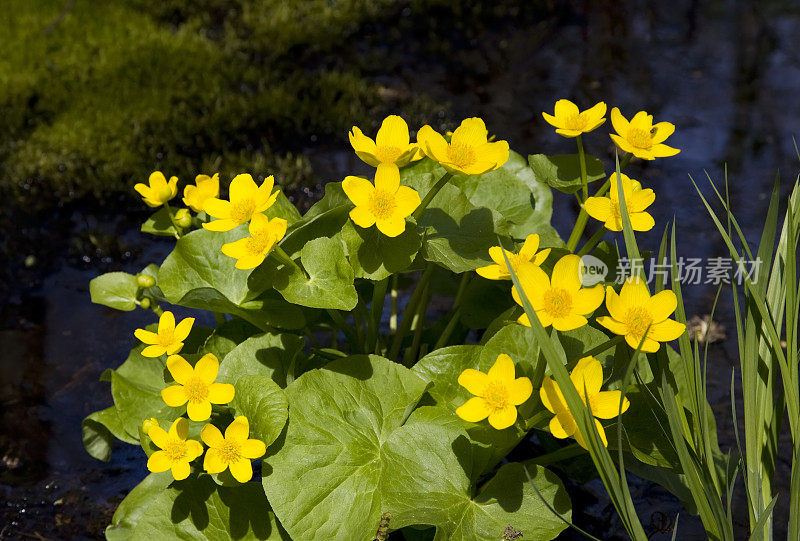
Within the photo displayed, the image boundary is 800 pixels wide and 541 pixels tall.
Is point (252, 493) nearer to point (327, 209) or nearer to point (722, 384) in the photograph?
point (327, 209)

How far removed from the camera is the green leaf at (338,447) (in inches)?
59.6

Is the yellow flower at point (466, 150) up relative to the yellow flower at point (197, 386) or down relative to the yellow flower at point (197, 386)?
up

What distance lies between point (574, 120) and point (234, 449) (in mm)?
1010

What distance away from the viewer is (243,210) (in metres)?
1.50

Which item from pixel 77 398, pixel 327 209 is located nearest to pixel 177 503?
pixel 327 209

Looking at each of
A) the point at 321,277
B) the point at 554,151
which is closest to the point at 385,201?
the point at 321,277

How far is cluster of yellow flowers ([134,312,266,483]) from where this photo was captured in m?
1.41

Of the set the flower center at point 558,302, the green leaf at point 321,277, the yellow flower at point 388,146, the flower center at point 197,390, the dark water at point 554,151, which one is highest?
the yellow flower at point 388,146

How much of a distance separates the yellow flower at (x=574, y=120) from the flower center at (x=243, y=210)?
0.67 meters

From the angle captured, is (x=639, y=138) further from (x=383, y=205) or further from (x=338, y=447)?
(x=338, y=447)

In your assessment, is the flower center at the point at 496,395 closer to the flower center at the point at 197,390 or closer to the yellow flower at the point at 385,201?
the yellow flower at the point at 385,201

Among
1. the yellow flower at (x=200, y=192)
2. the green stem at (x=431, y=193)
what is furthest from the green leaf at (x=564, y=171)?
the yellow flower at (x=200, y=192)

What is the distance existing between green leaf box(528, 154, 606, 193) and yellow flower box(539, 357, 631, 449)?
0.55m

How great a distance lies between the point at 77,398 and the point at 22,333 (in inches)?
17.9
